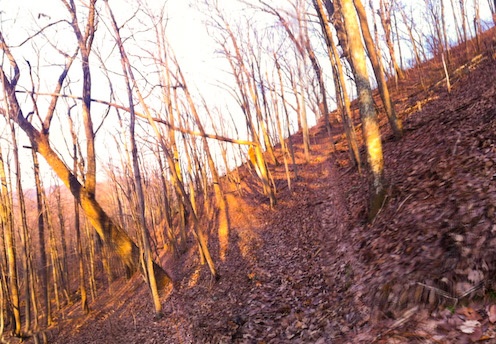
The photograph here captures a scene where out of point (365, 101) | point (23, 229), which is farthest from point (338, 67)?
point (23, 229)

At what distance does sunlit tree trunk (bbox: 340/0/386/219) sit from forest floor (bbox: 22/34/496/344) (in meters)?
0.73

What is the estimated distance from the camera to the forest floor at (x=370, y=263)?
350 cm

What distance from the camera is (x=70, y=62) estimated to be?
12.6 metres

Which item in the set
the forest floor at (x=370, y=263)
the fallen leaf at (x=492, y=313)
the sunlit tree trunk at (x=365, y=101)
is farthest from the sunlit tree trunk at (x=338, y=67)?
the fallen leaf at (x=492, y=313)

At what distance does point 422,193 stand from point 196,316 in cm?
585

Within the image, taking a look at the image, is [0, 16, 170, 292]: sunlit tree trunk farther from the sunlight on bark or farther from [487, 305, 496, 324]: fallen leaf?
[487, 305, 496, 324]: fallen leaf

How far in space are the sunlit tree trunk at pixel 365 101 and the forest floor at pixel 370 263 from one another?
28.7 inches

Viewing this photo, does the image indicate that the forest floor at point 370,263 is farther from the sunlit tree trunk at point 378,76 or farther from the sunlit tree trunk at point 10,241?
the sunlit tree trunk at point 10,241

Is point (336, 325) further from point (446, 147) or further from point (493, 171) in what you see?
point (446, 147)

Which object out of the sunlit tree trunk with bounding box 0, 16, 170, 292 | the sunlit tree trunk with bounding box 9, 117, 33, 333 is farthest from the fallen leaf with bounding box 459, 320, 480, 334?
the sunlit tree trunk with bounding box 9, 117, 33, 333

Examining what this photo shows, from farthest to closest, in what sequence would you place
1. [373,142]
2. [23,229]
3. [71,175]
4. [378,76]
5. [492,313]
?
[71,175], [23,229], [378,76], [373,142], [492,313]

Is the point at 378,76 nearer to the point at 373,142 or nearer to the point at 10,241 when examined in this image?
the point at 373,142

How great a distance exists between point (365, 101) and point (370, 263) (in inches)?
121

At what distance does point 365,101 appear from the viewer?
6379 mm
